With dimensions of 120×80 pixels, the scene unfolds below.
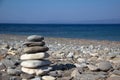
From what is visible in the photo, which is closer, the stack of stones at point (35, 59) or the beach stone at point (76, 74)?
the beach stone at point (76, 74)

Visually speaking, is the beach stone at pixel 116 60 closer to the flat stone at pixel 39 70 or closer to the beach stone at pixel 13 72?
the flat stone at pixel 39 70

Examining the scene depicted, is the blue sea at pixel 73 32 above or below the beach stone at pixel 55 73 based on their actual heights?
below

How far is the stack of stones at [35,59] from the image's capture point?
10.3 meters

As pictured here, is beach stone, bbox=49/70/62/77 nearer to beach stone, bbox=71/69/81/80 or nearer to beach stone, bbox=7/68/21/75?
beach stone, bbox=71/69/81/80

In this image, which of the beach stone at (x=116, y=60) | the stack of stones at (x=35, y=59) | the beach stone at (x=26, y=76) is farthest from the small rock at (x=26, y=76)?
the beach stone at (x=116, y=60)

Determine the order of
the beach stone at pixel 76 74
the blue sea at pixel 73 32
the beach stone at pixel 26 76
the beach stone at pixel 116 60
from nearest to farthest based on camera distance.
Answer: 1. the beach stone at pixel 76 74
2. the beach stone at pixel 26 76
3. the beach stone at pixel 116 60
4. the blue sea at pixel 73 32

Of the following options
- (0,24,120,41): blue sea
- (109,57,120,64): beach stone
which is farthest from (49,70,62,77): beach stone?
(0,24,120,41): blue sea

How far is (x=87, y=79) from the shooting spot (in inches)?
373

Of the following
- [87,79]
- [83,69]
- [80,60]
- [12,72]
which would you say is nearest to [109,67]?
[83,69]

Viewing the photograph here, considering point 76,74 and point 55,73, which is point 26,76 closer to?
point 55,73

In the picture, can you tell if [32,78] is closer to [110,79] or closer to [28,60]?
[28,60]

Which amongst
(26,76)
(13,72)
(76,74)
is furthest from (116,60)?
(13,72)

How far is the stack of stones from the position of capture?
33.7 ft

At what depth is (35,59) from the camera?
34.6 ft
